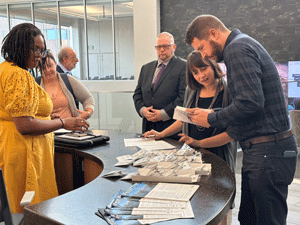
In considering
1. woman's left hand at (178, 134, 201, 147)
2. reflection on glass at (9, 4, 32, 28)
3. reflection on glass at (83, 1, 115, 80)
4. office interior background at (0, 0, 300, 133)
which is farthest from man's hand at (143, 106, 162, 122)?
reflection on glass at (9, 4, 32, 28)

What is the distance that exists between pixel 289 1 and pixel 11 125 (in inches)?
297

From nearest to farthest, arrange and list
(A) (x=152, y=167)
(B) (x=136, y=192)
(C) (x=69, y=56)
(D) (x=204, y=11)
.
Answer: (B) (x=136, y=192), (A) (x=152, y=167), (C) (x=69, y=56), (D) (x=204, y=11)

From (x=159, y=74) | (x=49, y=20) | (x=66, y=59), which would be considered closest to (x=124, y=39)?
(x=49, y=20)

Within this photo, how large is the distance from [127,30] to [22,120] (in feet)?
25.6

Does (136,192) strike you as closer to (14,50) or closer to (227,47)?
(227,47)

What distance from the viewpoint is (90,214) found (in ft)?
4.25

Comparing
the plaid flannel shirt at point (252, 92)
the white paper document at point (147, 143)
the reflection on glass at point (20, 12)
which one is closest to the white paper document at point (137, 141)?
the white paper document at point (147, 143)

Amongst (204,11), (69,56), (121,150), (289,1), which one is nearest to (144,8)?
(204,11)

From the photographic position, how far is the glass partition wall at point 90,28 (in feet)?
31.1

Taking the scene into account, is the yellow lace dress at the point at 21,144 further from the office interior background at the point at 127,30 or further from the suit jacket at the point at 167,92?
the office interior background at the point at 127,30

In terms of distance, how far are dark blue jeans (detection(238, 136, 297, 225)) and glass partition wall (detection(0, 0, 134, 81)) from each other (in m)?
7.85

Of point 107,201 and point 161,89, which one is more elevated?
point 161,89

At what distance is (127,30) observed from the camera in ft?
30.9

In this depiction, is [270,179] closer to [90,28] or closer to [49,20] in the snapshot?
[90,28]
